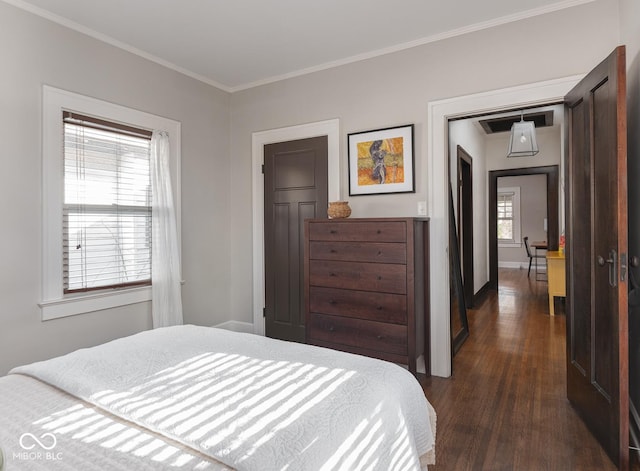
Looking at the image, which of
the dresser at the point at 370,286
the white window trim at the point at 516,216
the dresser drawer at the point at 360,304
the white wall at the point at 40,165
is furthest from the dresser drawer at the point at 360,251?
the white window trim at the point at 516,216

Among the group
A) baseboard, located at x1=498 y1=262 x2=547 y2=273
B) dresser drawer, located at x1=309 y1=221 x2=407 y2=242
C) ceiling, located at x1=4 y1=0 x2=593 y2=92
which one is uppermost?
ceiling, located at x1=4 y1=0 x2=593 y2=92

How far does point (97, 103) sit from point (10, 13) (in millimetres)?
696

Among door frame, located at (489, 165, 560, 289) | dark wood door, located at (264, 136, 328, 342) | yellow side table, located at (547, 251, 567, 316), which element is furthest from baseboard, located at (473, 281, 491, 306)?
dark wood door, located at (264, 136, 328, 342)

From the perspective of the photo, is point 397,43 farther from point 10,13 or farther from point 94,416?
point 94,416

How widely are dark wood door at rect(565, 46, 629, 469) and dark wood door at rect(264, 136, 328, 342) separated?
2018 millimetres

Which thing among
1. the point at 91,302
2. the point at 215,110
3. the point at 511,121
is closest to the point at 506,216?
the point at 511,121

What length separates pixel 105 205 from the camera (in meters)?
3.03

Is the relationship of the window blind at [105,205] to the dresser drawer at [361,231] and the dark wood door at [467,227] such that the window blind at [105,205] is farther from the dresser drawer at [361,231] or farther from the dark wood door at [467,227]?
the dark wood door at [467,227]

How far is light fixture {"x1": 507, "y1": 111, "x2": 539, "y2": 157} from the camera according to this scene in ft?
16.4

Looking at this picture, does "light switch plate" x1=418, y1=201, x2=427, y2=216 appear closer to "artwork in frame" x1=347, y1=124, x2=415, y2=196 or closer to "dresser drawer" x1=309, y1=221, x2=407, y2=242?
"artwork in frame" x1=347, y1=124, x2=415, y2=196

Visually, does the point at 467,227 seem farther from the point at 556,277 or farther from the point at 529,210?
the point at 529,210

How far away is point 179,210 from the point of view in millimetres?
3602

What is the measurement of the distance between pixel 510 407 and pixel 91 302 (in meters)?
3.08

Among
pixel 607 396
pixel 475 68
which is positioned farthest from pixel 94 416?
pixel 475 68
